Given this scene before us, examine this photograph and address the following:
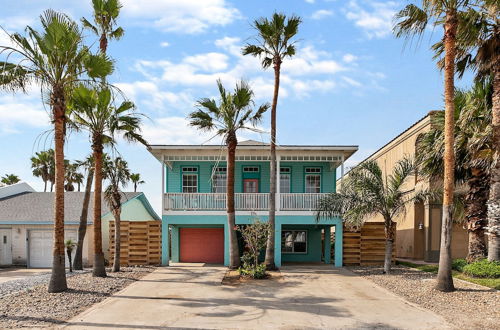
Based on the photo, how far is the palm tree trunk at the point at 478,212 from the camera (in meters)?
14.5

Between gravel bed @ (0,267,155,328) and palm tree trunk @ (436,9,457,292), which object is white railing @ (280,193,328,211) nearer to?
palm tree trunk @ (436,9,457,292)

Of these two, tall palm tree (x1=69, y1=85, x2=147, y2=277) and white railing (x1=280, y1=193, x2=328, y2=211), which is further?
white railing (x1=280, y1=193, x2=328, y2=211)

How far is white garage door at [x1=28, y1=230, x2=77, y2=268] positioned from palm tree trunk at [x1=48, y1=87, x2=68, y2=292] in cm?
947

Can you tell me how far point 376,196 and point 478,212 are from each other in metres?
3.87

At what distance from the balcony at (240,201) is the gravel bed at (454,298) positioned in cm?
452

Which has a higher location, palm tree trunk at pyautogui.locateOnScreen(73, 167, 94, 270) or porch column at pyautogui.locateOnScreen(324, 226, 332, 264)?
palm tree trunk at pyautogui.locateOnScreen(73, 167, 94, 270)

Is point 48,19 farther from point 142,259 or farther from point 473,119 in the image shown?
point 473,119

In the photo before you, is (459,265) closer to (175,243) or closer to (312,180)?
(312,180)

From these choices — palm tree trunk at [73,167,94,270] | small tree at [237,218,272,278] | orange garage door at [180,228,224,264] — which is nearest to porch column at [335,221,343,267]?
small tree at [237,218,272,278]

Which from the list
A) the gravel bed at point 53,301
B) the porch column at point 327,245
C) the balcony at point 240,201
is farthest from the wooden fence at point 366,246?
the gravel bed at point 53,301

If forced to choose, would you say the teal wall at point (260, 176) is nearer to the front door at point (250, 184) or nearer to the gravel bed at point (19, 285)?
the front door at point (250, 184)

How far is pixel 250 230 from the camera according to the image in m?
14.7

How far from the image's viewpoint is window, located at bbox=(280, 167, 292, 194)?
20.5m

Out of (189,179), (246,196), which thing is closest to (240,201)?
(246,196)
